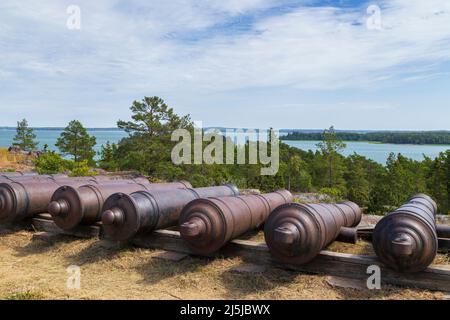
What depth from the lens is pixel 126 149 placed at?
34.8 m

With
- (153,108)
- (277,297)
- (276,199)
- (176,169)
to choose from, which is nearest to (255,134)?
(153,108)

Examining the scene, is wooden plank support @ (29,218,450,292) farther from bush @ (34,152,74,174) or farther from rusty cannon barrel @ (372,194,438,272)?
bush @ (34,152,74,174)

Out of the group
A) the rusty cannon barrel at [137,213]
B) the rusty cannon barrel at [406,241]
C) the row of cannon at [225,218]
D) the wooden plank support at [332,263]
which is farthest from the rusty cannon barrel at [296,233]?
the rusty cannon barrel at [137,213]

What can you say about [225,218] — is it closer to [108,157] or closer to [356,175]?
[108,157]

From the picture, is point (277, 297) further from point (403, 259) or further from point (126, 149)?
point (126, 149)

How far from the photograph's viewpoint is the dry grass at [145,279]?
5582 millimetres

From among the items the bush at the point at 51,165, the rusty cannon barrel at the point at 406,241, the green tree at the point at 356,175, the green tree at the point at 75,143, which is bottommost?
the green tree at the point at 356,175

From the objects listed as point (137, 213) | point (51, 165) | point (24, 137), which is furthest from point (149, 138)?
point (24, 137)

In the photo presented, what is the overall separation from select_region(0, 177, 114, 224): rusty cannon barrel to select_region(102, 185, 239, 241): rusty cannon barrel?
2.41 m

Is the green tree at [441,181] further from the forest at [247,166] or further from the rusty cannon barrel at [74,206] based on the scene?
the rusty cannon barrel at [74,206]

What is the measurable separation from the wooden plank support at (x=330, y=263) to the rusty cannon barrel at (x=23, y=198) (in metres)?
2.58

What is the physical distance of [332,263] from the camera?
6059 millimetres
